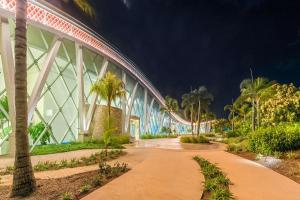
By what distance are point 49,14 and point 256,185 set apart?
789 inches

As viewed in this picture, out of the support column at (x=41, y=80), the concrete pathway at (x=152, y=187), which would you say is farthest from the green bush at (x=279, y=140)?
the support column at (x=41, y=80)

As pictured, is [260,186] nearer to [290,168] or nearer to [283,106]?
[290,168]

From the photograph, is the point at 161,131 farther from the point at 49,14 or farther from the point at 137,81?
the point at 49,14

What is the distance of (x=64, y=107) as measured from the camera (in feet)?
93.9

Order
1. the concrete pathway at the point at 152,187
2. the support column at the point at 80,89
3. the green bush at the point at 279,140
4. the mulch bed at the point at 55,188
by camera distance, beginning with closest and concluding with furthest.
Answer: the concrete pathway at the point at 152,187 < the mulch bed at the point at 55,188 < the green bush at the point at 279,140 < the support column at the point at 80,89

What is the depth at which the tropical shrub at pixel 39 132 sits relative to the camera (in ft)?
77.4

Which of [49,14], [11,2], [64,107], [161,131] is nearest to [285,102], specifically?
[64,107]

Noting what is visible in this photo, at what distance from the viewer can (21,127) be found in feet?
27.0

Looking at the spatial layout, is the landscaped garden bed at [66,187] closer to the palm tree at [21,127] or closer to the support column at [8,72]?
the palm tree at [21,127]

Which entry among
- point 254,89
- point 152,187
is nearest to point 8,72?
point 152,187

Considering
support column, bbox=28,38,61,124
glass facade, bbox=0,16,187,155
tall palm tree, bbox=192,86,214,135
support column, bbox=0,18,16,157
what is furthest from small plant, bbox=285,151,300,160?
tall palm tree, bbox=192,86,214,135

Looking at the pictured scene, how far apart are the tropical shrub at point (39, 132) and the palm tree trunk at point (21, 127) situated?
16.1 meters

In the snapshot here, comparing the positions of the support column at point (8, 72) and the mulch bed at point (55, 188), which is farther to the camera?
the support column at point (8, 72)

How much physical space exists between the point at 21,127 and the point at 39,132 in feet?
55.8
